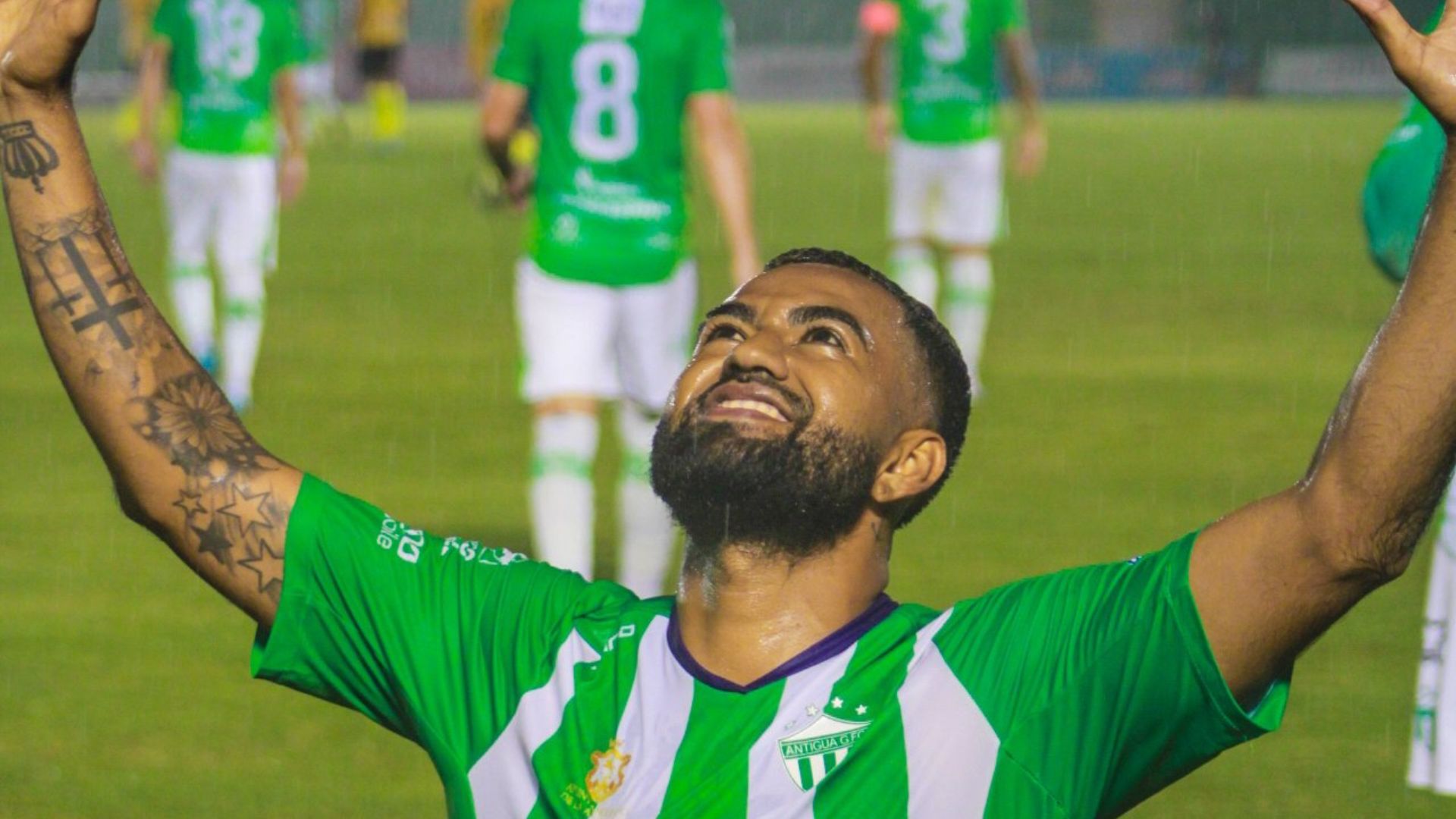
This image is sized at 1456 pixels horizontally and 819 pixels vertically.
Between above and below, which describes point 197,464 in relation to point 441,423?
above

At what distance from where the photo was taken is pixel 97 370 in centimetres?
323

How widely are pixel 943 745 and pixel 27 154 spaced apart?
58.0 inches

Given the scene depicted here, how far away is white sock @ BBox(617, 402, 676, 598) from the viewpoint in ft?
23.5

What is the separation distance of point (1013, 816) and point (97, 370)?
1.38m

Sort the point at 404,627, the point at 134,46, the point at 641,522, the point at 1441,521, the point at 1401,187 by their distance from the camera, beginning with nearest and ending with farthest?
the point at 404,627 < the point at 1401,187 < the point at 1441,521 < the point at 641,522 < the point at 134,46

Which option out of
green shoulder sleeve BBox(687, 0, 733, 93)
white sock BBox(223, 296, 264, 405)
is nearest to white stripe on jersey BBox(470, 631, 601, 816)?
green shoulder sleeve BBox(687, 0, 733, 93)

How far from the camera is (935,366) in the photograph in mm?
3449

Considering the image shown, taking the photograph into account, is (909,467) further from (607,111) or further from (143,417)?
(607,111)

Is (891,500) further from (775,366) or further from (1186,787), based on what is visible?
(1186,787)

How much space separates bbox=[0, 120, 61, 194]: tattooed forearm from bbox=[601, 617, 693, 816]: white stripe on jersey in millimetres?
1043

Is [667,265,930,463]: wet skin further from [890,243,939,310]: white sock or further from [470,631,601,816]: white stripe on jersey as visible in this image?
[890,243,939,310]: white sock

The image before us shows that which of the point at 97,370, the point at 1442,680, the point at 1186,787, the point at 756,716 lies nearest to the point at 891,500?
the point at 756,716

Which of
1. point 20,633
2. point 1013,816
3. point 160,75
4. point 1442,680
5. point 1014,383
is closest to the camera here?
point 1013,816

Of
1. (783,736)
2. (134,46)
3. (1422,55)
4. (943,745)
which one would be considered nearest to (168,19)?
(783,736)
